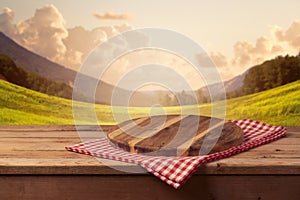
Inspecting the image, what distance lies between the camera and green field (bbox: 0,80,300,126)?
2.95 meters

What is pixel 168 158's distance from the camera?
144 cm

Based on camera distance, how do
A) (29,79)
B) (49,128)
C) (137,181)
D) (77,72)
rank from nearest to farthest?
(137,181) → (49,128) → (77,72) → (29,79)

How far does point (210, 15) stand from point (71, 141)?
143cm

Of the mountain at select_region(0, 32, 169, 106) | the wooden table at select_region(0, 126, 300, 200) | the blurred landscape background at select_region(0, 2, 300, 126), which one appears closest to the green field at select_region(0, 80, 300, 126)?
the blurred landscape background at select_region(0, 2, 300, 126)

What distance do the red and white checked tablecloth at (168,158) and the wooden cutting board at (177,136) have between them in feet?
0.09

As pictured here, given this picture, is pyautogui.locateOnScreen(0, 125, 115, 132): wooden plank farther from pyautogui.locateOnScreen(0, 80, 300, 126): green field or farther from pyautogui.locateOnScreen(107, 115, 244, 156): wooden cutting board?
pyautogui.locateOnScreen(0, 80, 300, 126): green field

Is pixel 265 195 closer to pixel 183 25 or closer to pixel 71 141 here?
pixel 71 141

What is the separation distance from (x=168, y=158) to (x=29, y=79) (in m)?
1.85

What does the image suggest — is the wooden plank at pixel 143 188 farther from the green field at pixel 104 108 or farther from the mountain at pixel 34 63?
the mountain at pixel 34 63

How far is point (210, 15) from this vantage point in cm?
288

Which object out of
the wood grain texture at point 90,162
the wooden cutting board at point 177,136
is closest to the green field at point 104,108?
the wooden cutting board at point 177,136

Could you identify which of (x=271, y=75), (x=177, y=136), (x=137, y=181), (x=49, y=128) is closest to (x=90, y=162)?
(x=137, y=181)

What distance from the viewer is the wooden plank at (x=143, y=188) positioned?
141 cm

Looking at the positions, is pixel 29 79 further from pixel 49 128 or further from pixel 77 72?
pixel 49 128
